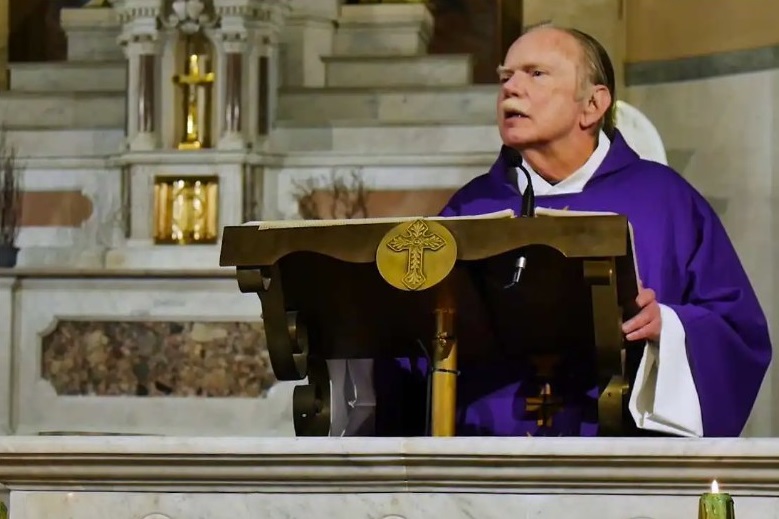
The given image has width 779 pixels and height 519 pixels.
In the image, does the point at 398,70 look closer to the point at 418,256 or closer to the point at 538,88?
the point at 538,88

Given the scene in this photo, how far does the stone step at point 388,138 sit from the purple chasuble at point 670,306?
3.37 meters

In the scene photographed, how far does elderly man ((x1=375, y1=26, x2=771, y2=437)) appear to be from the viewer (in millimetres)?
2650

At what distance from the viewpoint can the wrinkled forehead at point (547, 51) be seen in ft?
9.38

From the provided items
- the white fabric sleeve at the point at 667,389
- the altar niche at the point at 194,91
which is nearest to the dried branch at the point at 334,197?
the altar niche at the point at 194,91

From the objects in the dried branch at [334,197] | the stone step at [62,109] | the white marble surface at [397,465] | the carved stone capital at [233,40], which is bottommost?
the white marble surface at [397,465]

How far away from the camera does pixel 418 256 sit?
2373mm

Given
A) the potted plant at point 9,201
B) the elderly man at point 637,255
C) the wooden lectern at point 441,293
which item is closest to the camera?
the wooden lectern at point 441,293

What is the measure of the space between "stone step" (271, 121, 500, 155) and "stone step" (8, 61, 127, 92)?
37.1 inches

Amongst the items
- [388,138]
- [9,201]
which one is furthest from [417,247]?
[9,201]

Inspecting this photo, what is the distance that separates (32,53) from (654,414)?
19.2 ft

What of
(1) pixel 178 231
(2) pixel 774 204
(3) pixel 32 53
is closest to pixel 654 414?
(2) pixel 774 204

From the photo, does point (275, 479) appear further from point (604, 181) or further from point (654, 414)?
point (604, 181)

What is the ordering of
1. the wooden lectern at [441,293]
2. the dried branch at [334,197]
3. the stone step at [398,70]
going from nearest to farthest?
the wooden lectern at [441,293]
the dried branch at [334,197]
the stone step at [398,70]

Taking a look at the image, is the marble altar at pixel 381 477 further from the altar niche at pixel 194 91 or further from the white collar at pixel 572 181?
the altar niche at pixel 194 91
